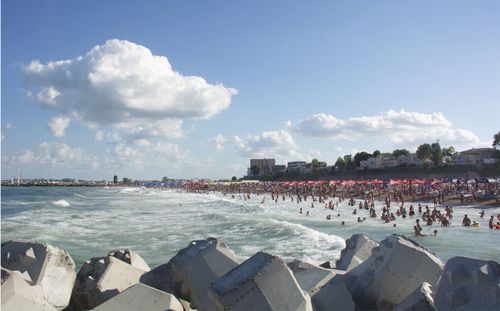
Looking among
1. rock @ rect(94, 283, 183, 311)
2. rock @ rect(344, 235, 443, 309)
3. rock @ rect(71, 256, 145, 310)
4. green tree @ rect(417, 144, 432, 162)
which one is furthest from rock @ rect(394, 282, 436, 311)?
green tree @ rect(417, 144, 432, 162)

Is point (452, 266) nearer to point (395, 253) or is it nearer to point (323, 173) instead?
point (395, 253)

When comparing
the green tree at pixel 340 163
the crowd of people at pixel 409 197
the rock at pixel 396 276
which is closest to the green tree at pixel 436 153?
the green tree at pixel 340 163

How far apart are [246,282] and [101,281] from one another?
331 centimetres

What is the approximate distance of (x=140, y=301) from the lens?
5.96m

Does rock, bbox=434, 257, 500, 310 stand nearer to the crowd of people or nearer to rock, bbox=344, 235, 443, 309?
rock, bbox=344, 235, 443, 309

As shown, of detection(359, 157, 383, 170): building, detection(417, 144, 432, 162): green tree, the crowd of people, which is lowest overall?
the crowd of people

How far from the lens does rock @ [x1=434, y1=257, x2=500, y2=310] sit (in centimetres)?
489

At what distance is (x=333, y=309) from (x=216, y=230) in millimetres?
18376

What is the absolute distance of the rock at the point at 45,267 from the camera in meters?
7.57

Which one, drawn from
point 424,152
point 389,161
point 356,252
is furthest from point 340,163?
point 356,252

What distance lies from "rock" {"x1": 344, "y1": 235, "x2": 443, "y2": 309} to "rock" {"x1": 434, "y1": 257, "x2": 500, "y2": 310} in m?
1.15

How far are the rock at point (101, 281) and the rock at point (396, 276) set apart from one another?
3800mm

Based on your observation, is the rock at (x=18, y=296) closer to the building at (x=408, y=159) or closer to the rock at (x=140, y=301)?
the rock at (x=140, y=301)

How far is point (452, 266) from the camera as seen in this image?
19.0 feet
